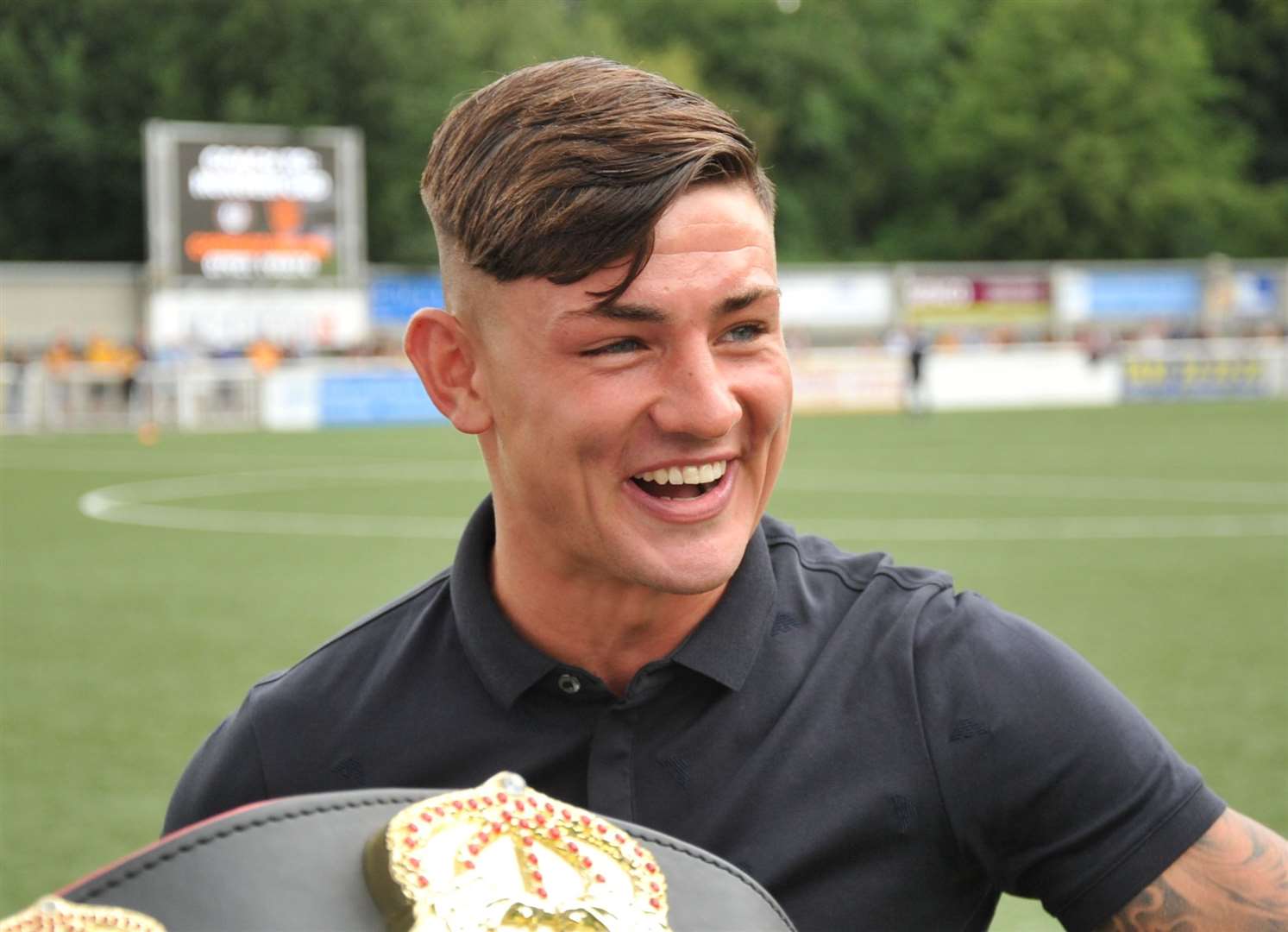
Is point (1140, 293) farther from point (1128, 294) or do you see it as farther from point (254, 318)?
point (254, 318)

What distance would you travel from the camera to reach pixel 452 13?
174 feet

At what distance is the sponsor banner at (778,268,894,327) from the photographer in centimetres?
4356

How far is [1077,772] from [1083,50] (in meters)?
61.2

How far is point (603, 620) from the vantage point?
1.90m

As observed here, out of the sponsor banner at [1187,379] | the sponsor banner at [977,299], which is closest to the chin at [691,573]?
the sponsor banner at [1187,379]

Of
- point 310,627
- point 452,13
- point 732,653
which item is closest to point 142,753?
point 310,627

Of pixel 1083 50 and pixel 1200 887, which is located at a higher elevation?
pixel 1083 50

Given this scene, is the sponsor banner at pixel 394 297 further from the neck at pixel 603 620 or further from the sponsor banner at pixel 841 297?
the neck at pixel 603 620

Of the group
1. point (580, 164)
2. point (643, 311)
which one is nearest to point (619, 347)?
point (643, 311)

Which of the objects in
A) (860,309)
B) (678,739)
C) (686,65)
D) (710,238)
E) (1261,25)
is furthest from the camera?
(1261,25)

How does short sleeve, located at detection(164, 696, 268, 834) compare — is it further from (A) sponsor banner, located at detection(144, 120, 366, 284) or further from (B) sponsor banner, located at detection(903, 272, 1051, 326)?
(B) sponsor banner, located at detection(903, 272, 1051, 326)

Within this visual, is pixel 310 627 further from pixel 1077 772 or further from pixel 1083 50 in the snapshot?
pixel 1083 50

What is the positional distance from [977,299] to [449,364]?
4368 centimetres

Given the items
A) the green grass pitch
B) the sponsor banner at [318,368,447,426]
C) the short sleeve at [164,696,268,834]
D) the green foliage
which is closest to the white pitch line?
the green grass pitch
